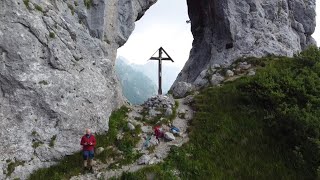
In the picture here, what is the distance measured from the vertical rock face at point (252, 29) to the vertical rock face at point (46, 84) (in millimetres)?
Answer: 14503

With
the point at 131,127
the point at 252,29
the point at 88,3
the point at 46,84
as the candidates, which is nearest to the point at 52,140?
the point at 46,84

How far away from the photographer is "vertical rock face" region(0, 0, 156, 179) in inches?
679

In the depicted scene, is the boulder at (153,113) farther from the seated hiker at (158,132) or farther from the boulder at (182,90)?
the boulder at (182,90)

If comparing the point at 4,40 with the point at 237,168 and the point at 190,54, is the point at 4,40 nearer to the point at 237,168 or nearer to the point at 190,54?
the point at 237,168

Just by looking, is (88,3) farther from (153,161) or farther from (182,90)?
(153,161)

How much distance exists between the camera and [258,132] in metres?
19.1

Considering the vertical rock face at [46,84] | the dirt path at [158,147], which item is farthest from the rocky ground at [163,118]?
the vertical rock face at [46,84]

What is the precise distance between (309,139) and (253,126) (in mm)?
4144

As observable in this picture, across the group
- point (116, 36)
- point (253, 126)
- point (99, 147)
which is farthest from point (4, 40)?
point (253, 126)

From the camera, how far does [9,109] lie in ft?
57.2

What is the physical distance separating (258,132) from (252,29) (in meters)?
16.5

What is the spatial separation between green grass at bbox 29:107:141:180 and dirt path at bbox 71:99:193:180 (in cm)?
51

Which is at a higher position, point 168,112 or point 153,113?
point 168,112

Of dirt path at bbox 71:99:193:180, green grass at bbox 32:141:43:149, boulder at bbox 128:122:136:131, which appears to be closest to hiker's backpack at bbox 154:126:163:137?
dirt path at bbox 71:99:193:180
